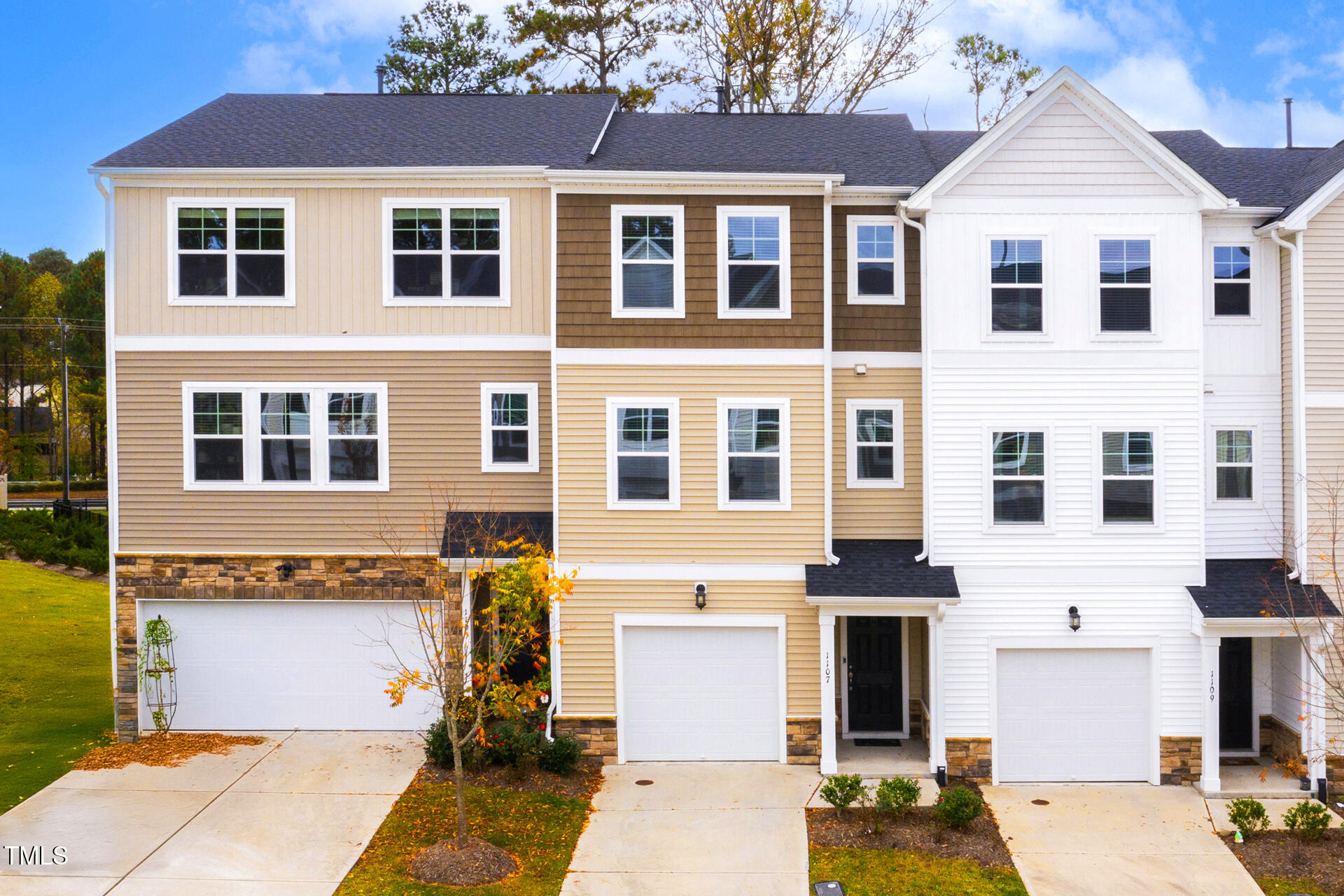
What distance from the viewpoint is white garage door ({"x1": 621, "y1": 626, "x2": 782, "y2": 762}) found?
13.2 meters

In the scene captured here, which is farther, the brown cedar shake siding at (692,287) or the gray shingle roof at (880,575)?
the brown cedar shake siding at (692,287)

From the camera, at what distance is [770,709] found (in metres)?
13.2

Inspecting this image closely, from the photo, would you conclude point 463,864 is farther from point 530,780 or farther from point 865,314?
point 865,314

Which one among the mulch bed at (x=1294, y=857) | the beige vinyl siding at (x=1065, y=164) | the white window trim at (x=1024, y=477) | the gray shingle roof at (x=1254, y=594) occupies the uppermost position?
the beige vinyl siding at (x=1065, y=164)

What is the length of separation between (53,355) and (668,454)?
50.0 meters

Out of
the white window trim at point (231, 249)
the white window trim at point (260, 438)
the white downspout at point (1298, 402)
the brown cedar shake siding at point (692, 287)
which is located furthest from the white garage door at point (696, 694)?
the white downspout at point (1298, 402)

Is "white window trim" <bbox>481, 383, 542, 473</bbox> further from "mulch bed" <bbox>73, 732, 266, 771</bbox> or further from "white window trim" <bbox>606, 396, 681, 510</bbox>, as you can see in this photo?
"mulch bed" <bbox>73, 732, 266, 771</bbox>

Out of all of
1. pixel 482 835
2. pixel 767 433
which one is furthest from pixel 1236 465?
pixel 482 835

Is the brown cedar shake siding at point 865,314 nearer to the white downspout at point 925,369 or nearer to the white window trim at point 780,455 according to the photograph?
the white downspout at point 925,369

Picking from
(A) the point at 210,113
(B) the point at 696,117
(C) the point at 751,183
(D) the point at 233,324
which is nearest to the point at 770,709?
(C) the point at 751,183

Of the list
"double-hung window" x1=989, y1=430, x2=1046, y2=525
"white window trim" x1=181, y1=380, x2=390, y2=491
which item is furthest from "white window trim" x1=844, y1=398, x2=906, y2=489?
"white window trim" x1=181, y1=380, x2=390, y2=491

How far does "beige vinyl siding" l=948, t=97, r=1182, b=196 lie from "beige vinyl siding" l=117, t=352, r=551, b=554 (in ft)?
23.2

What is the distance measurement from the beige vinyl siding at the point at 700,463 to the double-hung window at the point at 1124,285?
13.7ft

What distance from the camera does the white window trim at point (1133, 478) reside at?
41.9ft
